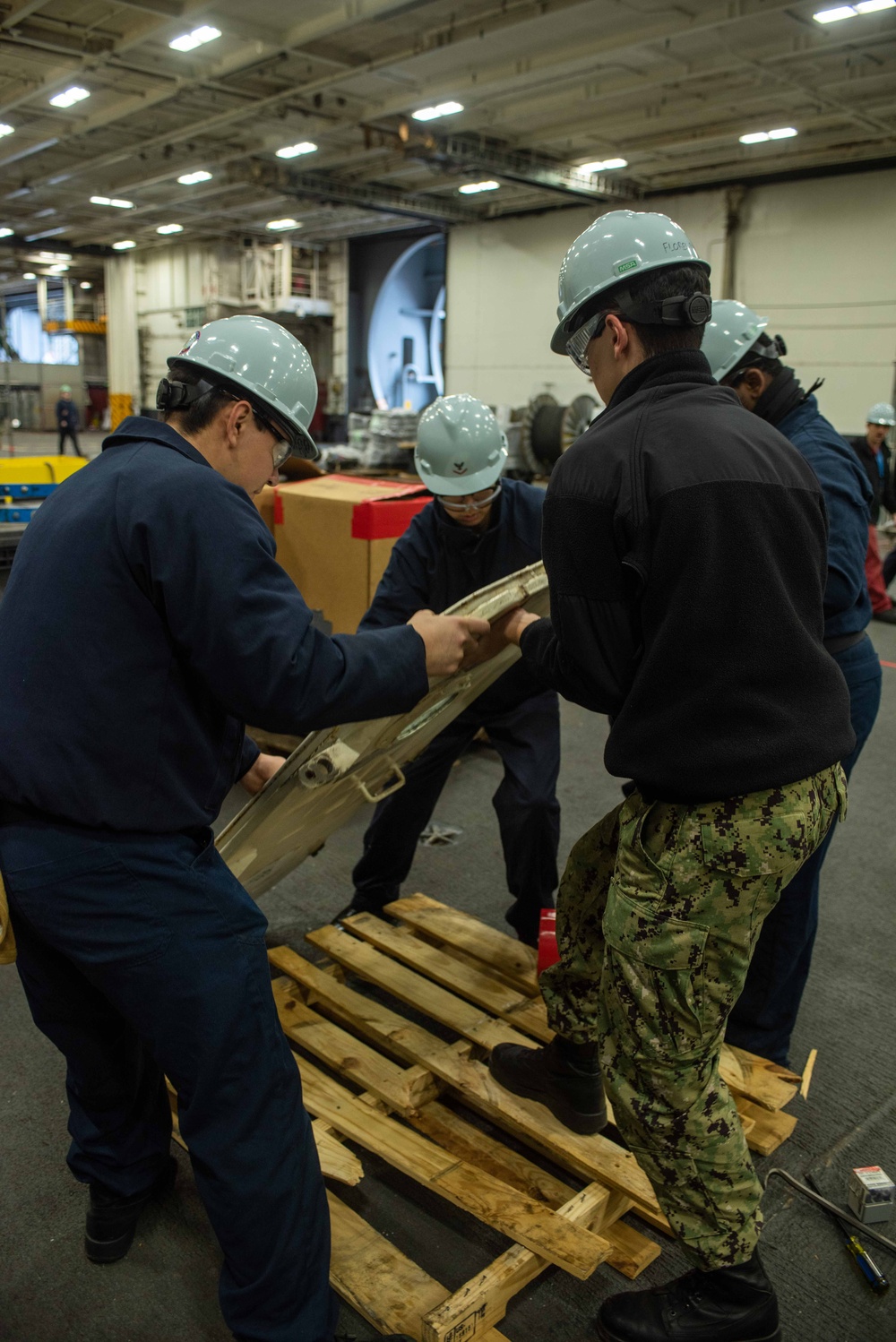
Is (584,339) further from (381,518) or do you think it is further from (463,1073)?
(381,518)

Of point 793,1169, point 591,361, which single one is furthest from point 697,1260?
point 591,361

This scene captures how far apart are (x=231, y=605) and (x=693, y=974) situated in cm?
108

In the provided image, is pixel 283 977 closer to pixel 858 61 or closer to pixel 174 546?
pixel 174 546

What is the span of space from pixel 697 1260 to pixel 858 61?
12308mm

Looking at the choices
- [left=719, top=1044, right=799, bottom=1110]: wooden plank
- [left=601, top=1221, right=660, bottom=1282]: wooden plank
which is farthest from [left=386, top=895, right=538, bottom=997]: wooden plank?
[left=601, top=1221, right=660, bottom=1282]: wooden plank

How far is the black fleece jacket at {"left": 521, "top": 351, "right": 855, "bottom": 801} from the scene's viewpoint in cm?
162

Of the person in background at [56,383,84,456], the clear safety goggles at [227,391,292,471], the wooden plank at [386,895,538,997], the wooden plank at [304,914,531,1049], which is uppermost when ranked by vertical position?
the person in background at [56,383,84,456]

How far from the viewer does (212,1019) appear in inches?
66.8

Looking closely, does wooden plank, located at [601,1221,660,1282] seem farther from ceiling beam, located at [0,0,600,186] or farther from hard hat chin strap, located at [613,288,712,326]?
ceiling beam, located at [0,0,600,186]

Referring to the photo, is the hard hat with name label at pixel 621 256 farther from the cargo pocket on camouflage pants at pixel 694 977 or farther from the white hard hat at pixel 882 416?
the white hard hat at pixel 882 416

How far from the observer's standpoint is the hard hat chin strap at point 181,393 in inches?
71.8

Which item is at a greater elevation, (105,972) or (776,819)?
(776,819)

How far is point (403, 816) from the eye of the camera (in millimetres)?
3430

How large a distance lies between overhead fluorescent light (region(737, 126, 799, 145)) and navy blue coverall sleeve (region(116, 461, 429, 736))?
13.5 m
